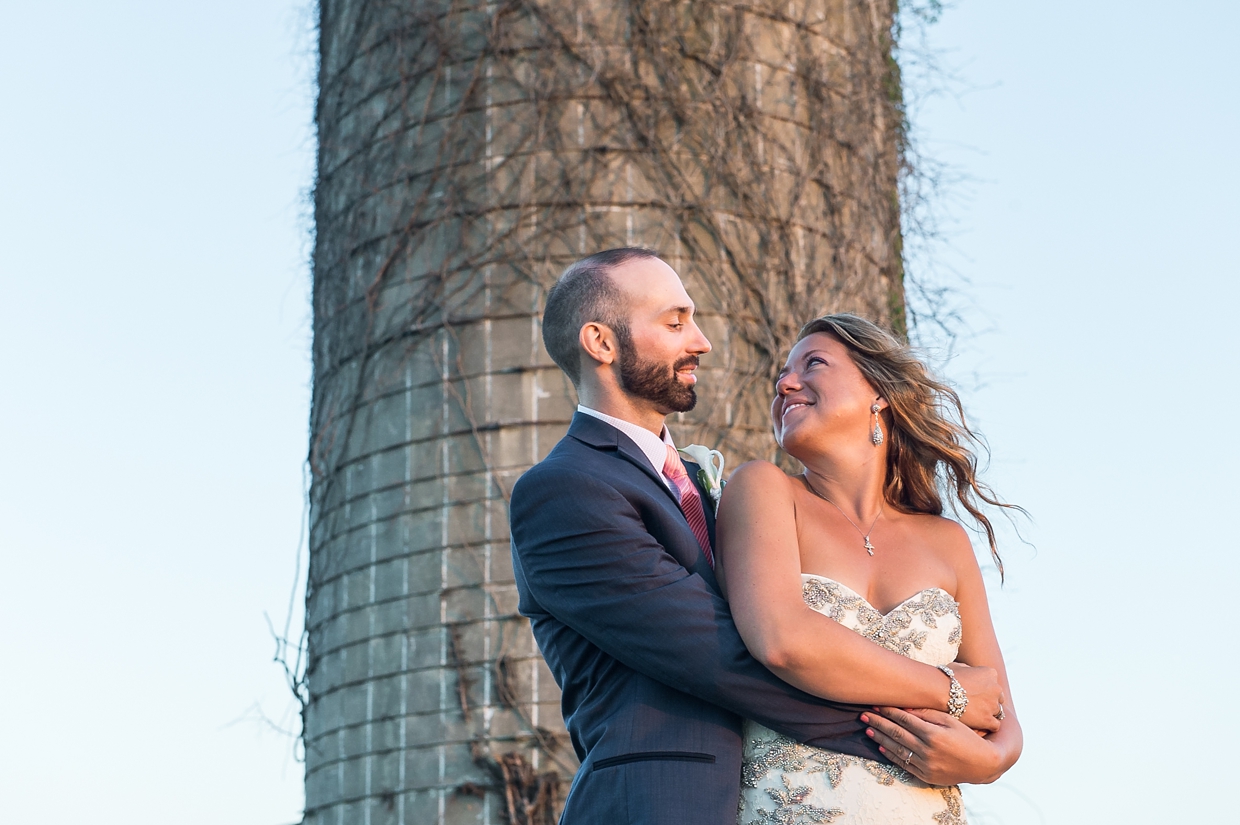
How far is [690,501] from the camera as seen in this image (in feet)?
9.43

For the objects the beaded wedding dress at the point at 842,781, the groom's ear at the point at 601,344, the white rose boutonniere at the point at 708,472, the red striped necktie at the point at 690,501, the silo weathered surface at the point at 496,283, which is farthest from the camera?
the silo weathered surface at the point at 496,283

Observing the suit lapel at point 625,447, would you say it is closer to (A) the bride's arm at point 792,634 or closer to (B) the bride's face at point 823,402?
(A) the bride's arm at point 792,634

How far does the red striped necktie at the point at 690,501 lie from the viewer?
2791 mm

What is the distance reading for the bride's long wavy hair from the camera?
2932 millimetres

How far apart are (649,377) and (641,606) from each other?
0.66m

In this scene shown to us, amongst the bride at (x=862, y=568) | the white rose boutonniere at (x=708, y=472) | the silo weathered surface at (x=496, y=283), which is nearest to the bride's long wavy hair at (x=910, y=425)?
the bride at (x=862, y=568)

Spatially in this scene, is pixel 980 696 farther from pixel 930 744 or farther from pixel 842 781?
pixel 842 781

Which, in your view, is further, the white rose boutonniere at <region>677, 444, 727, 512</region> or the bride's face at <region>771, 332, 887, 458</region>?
the white rose boutonniere at <region>677, 444, 727, 512</region>

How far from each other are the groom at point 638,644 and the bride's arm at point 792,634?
4 centimetres

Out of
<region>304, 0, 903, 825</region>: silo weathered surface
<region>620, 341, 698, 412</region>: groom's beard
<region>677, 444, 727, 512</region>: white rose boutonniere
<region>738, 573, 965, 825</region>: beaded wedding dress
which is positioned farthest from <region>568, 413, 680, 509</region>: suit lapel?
<region>304, 0, 903, 825</region>: silo weathered surface

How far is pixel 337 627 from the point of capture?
6.48 metres

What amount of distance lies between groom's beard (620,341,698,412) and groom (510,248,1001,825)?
0.10m

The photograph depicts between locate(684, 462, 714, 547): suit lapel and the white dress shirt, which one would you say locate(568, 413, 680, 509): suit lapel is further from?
locate(684, 462, 714, 547): suit lapel

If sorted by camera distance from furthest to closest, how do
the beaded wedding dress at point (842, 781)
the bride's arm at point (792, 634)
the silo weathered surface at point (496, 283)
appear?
1. the silo weathered surface at point (496, 283)
2. the beaded wedding dress at point (842, 781)
3. the bride's arm at point (792, 634)
